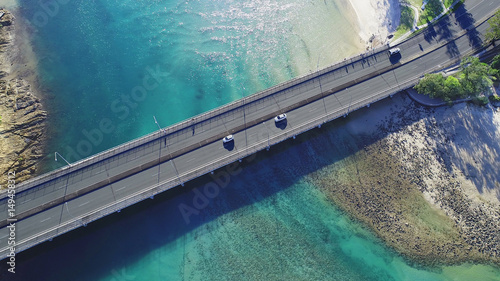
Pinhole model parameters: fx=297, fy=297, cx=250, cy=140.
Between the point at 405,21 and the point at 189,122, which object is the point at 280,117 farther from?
the point at 405,21

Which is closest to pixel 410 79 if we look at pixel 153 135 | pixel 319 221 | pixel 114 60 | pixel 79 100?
pixel 319 221

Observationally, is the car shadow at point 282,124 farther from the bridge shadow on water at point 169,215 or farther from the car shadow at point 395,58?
the car shadow at point 395,58

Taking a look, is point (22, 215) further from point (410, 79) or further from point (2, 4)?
point (410, 79)

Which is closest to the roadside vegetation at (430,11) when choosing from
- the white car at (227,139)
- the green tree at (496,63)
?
the green tree at (496,63)

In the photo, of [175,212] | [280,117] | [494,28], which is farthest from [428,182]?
[175,212]

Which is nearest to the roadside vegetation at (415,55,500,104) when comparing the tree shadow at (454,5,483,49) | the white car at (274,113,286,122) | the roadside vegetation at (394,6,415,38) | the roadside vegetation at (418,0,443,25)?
the tree shadow at (454,5,483,49)

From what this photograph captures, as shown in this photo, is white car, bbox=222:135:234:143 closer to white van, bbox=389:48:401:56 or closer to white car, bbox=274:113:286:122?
white car, bbox=274:113:286:122
